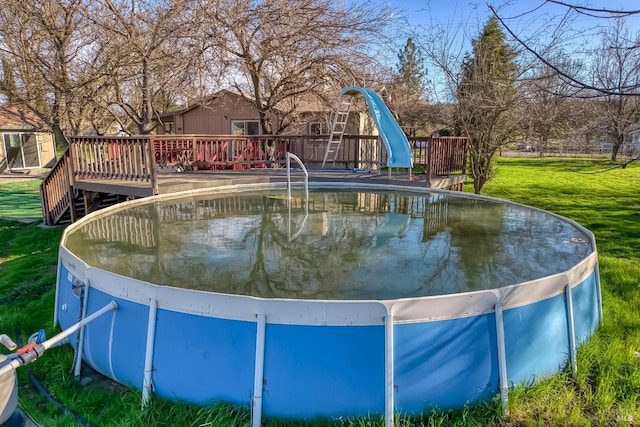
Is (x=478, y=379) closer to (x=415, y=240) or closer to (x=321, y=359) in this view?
(x=321, y=359)

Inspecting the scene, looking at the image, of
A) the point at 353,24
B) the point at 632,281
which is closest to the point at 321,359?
the point at 632,281

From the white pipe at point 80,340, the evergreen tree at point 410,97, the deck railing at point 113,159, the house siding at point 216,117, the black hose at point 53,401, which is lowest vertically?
the black hose at point 53,401

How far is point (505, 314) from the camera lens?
2.64 meters

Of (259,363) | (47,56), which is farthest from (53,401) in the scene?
(47,56)

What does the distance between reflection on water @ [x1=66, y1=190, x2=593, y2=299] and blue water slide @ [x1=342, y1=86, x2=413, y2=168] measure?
7.57 ft

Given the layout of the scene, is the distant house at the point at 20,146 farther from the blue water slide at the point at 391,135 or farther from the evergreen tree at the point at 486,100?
the evergreen tree at the point at 486,100

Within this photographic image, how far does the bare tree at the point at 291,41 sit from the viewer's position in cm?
1086

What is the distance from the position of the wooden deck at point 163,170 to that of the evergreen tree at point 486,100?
1049 mm

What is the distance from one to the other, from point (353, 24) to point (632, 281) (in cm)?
933

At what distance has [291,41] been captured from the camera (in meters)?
11.3

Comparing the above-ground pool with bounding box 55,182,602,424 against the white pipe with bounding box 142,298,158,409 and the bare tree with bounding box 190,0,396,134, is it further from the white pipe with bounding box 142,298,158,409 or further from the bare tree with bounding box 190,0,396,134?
the bare tree with bounding box 190,0,396,134

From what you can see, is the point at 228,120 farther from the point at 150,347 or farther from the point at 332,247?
the point at 150,347

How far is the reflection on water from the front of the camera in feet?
11.4

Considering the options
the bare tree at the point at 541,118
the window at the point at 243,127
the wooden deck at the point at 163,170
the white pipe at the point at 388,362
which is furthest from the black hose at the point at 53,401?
the window at the point at 243,127
